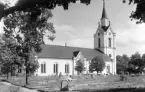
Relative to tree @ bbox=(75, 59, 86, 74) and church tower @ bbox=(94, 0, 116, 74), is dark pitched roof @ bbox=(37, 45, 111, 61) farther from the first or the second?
church tower @ bbox=(94, 0, 116, 74)

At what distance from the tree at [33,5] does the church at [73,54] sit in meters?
33.8

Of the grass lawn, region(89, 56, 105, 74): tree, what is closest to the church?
region(89, 56, 105, 74): tree

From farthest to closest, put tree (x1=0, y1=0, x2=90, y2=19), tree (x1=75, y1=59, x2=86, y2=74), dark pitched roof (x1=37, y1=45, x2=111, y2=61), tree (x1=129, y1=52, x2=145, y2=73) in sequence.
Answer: tree (x1=129, y1=52, x2=145, y2=73) < tree (x1=75, y1=59, x2=86, y2=74) < dark pitched roof (x1=37, y1=45, x2=111, y2=61) < tree (x1=0, y1=0, x2=90, y2=19)

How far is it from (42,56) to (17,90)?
1646 inches

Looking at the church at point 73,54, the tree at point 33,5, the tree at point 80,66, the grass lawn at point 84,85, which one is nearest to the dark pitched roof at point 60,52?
the church at point 73,54

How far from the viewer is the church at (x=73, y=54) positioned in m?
52.8

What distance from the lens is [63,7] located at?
28.0 ft

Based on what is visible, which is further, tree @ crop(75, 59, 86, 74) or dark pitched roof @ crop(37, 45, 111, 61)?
tree @ crop(75, 59, 86, 74)

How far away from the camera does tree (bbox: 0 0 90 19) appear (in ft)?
23.2

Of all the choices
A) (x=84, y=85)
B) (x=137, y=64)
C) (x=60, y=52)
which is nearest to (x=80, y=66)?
(x=60, y=52)

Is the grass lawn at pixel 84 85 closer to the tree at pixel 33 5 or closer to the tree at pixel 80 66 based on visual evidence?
the tree at pixel 33 5

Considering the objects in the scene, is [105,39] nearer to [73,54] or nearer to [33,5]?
[73,54]

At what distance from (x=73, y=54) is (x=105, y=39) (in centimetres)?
1467

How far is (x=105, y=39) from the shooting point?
6819cm
